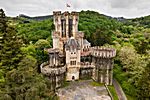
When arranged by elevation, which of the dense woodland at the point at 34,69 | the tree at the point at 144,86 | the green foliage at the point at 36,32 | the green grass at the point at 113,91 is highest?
the green foliage at the point at 36,32

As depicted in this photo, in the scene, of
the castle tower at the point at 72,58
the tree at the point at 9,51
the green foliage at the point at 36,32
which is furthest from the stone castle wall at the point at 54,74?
the green foliage at the point at 36,32

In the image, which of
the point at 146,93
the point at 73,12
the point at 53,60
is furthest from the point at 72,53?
the point at 146,93

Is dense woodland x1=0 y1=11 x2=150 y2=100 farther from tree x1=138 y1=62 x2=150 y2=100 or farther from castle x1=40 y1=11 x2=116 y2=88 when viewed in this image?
castle x1=40 y1=11 x2=116 y2=88

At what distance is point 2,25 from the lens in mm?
60656

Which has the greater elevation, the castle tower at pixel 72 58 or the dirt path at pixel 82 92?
the castle tower at pixel 72 58

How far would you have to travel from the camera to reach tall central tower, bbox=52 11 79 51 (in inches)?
2771

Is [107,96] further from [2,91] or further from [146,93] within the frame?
[2,91]

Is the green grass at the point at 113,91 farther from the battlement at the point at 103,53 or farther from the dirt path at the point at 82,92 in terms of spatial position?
the battlement at the point at 103,53

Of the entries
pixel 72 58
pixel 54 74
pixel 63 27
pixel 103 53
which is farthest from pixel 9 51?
pixel 103 53

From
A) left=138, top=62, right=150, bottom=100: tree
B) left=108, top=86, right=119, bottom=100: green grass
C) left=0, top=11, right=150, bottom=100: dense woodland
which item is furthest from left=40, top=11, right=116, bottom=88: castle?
left=138, top=62, right=150, bottom=100: tree

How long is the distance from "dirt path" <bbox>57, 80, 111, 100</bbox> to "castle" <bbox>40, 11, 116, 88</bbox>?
256cm

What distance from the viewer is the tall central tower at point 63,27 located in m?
70.4

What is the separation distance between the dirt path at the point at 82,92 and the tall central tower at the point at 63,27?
13134mm

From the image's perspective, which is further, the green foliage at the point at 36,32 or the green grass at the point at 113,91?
the green foliage at the point at 36,32
